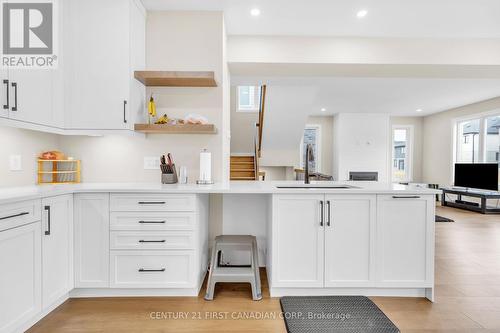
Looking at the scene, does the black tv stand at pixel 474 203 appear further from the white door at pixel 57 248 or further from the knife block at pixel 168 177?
the white door at pixel 57 248

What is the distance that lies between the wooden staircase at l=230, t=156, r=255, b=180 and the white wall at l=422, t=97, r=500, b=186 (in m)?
5.62

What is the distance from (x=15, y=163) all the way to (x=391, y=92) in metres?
6.58

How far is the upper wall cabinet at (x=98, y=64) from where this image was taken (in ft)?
7.98

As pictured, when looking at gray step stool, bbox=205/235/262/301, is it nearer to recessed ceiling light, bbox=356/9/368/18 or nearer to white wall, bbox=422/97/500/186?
recessed ceiling light, bbox=356/9/368/18

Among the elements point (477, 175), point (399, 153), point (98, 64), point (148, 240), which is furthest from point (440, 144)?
point (98, 64)

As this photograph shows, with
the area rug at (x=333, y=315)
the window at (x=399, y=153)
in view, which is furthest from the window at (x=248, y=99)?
the area rug at (x=333, y=315)

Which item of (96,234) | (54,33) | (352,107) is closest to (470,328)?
(96,234)

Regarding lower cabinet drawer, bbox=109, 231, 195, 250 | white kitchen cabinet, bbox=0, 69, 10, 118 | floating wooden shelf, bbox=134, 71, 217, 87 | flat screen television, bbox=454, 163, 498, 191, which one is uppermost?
floating wooden shelf, bbox=134, 71, 217, 87

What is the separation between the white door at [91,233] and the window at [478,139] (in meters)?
8.12

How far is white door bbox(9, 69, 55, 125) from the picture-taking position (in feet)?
6.33

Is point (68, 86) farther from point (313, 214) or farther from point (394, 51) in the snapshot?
point (394, 51)

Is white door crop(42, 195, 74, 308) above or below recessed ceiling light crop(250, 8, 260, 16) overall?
below

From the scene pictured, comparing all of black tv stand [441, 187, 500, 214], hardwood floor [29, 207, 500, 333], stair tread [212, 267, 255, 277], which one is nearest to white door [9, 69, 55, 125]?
hardwood floor [29, 207, 500, 333]

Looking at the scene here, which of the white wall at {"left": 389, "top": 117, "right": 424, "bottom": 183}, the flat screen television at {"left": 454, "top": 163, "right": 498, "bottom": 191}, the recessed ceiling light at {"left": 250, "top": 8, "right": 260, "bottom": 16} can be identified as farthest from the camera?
the white wall at {"left": 389, "top": 117, "right": 424, "bottom": 183}
